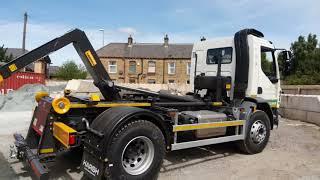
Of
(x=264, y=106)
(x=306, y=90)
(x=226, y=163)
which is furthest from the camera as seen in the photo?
(x=306, y=90)

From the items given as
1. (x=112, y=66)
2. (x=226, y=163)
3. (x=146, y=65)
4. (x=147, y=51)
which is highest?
(x=147, y=51)

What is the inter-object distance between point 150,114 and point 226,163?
97.4 inches

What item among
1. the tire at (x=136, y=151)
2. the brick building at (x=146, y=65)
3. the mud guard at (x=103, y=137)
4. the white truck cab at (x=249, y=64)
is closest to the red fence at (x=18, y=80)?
the white truck cab at (x=249, y=64)

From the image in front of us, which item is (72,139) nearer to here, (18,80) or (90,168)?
(90,168)

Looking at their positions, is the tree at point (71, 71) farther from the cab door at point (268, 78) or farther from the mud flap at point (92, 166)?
the mud flap at point (92, 166)

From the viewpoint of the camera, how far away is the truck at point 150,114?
5.06 m

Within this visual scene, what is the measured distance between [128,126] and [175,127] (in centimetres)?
115

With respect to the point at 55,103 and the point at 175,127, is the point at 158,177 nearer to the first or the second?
the point at 175,127

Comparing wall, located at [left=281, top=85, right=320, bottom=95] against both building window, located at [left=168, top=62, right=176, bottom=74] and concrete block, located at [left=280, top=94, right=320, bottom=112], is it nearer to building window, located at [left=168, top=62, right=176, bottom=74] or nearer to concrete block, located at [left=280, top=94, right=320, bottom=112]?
concrete block, located at [left=280, top=94, right=320, bottom=112]

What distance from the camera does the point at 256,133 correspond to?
7.81m

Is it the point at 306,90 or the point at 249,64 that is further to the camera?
the point at 306,90

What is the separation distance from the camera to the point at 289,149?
847cm

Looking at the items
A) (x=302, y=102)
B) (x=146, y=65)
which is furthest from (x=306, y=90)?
(x=146, y=65)

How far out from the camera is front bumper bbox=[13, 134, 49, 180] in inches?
180
